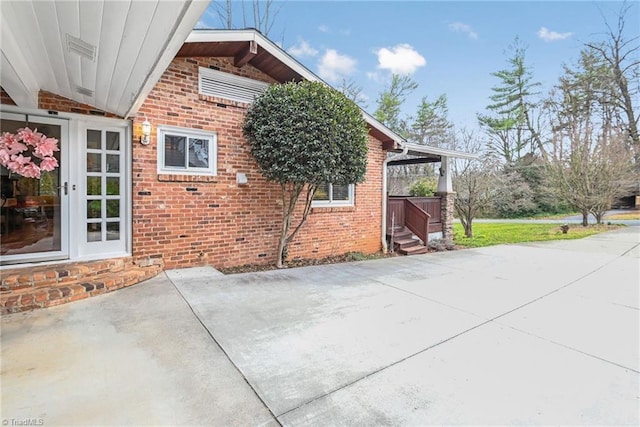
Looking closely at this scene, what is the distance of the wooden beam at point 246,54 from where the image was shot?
18.6 feet

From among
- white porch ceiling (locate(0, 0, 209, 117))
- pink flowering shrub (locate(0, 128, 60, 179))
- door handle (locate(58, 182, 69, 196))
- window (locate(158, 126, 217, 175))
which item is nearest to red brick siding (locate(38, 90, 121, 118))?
white porch ceiling (locate(0, 0, 209, 117))

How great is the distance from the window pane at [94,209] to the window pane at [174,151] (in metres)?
1.21

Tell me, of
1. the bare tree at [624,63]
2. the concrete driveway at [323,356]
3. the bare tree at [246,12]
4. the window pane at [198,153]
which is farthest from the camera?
the bare tree at [624,63]

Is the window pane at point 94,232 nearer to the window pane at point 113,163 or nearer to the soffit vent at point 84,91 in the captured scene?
the window pane at point 113,163

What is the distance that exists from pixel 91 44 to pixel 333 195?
215 inches

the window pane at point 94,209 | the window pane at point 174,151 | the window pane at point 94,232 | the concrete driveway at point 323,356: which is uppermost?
the window pane at point 174,151

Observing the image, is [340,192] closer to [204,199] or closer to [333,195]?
[333,195]

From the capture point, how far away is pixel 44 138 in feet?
14.7

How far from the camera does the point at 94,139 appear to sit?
5.02 m

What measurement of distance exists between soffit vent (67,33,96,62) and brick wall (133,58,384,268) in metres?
1.91

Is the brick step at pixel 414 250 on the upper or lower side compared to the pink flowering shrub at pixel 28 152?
lower

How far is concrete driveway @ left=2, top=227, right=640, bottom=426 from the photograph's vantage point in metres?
2.11

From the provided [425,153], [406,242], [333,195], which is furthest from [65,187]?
[425,153]

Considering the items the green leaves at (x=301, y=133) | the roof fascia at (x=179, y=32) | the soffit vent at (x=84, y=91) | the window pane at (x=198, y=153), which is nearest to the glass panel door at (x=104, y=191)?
the soffit vent at (x=84, y=91)
